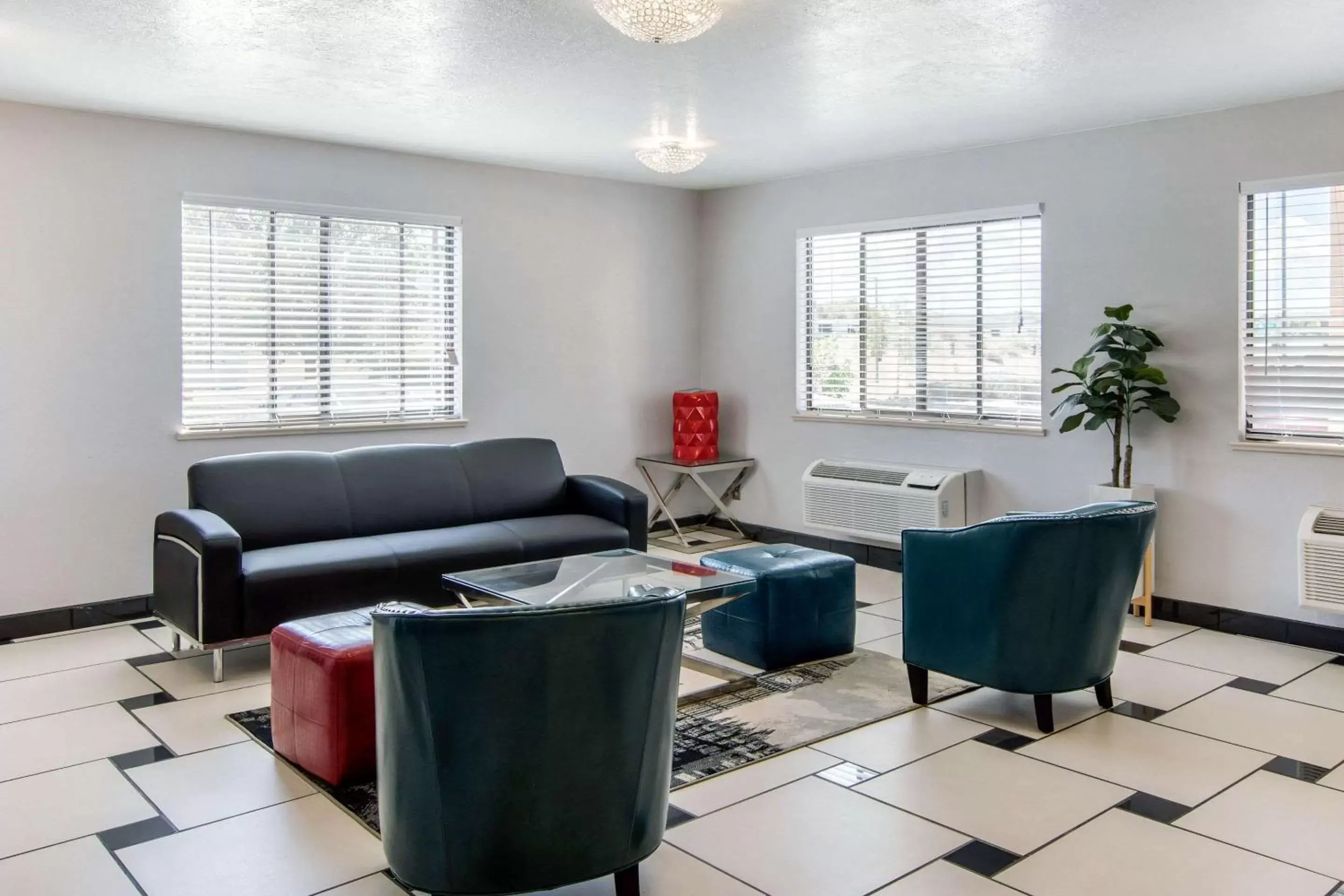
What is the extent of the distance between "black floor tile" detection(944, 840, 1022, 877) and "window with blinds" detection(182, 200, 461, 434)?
170 inches

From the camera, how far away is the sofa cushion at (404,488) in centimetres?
545

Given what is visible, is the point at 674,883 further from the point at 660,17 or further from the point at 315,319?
the point at 315,319

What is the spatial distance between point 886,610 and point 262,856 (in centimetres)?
354

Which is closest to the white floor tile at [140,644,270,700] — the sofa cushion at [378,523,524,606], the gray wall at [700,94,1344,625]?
the sofa cushion at [378,523,524,606]

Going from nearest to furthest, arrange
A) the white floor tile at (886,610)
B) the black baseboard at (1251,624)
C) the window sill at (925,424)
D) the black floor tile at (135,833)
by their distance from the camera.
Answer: the black floor tile at (135,833) < the black baseboard at (1251,624) < the white floor tile at (886,610) < the window sill at (925,424)

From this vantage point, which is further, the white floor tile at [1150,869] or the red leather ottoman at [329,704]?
the red leather ottoman at [329,704]

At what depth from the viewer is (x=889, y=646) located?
4.91m

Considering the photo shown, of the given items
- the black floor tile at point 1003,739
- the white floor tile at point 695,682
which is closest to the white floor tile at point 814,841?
the black floor tile at point 1003,739

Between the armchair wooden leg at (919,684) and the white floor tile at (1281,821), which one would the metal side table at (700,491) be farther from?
the white floor tile at (1281,821)

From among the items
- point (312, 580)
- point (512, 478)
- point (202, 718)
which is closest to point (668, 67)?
point (512, 478)

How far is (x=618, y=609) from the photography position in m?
2.40

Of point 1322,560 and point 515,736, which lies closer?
point 515,736

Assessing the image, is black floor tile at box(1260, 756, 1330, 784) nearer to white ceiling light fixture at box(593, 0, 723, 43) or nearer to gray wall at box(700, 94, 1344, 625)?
gray wall at box(700, 94, 1344, 625)

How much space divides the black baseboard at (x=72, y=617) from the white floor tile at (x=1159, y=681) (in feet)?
15.0
